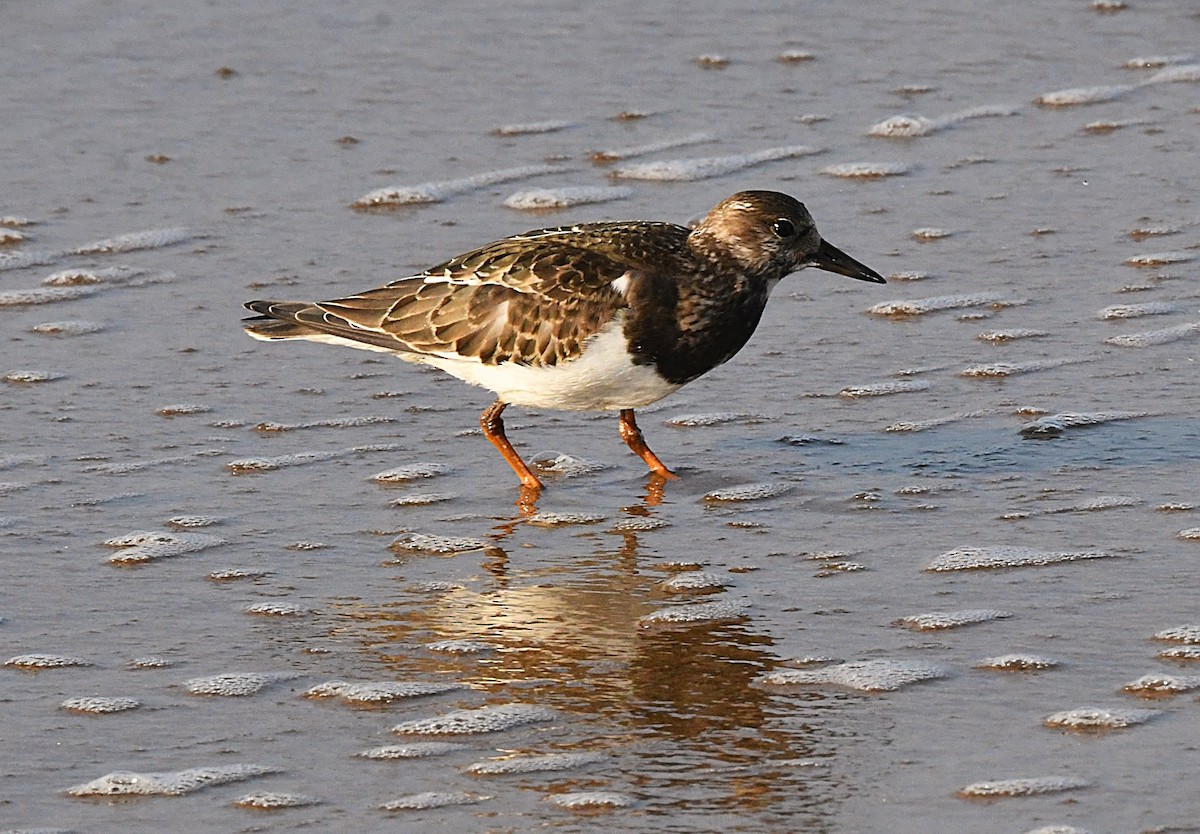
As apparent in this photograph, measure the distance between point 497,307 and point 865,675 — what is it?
208cm

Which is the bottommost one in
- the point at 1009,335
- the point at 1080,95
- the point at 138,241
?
the point at 1009,335

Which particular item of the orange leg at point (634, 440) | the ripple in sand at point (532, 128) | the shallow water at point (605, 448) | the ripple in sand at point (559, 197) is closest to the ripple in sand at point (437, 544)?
the shallow water at point (605, 448)

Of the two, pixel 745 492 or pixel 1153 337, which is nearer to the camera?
pixel 745 492

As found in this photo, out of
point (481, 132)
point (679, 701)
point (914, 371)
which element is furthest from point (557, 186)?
point (679, 701)

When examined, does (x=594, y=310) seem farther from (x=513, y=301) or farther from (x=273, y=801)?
(x=273, y=801)

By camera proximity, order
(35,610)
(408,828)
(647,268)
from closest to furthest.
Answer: (408,828), (35,610), (647,268)

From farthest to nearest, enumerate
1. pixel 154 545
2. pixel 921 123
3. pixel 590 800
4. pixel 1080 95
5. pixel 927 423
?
pixel 1080 95 < pixel 921 123 < pixel 927 423 < pixel 154 545 < pixel 590 800

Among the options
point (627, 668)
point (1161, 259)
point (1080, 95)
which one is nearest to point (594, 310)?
point (627, 668)

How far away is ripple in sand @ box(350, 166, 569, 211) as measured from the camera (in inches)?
352

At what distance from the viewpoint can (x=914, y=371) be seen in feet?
23.5

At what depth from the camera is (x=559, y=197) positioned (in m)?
8.99

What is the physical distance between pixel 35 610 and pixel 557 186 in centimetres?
436

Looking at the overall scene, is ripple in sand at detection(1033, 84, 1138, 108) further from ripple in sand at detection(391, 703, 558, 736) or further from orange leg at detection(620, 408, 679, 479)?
ripple in sand at detection(391, 703, 558, 736)

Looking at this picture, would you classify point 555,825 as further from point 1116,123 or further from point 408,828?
point 1116,123
